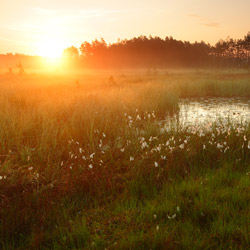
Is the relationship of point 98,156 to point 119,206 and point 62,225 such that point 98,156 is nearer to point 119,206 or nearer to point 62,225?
point 119,206

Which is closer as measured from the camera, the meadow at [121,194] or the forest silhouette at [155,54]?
the meadow at [121,194]

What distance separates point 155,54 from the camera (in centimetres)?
7038

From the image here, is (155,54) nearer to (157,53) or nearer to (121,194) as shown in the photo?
(157,53)

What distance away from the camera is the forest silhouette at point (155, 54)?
65.8 m

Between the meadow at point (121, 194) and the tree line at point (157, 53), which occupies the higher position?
the tree line at point (157, 53)

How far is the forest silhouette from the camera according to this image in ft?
216

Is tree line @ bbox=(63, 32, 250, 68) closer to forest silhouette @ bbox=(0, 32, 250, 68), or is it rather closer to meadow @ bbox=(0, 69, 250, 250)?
forest silhouette @ bbox=(0, 32, 250, 68)

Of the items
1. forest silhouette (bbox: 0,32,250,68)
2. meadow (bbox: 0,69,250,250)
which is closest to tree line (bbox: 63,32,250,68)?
forest silhouette (bbox: 0,32,250,68)

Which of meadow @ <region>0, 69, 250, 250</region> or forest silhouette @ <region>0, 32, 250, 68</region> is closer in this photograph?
meadow @ <region>0, 69, 250, 250</region>

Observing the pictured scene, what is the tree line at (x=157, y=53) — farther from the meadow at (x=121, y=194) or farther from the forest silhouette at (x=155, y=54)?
the meadow at (x=121, y=194)

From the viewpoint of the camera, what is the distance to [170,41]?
72.1 meters

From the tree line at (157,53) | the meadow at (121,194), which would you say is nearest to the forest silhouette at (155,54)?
the tree line at (157,53)

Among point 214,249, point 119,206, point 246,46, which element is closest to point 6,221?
point 119,206

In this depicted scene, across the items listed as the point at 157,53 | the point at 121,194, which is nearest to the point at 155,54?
the point at 157,53
